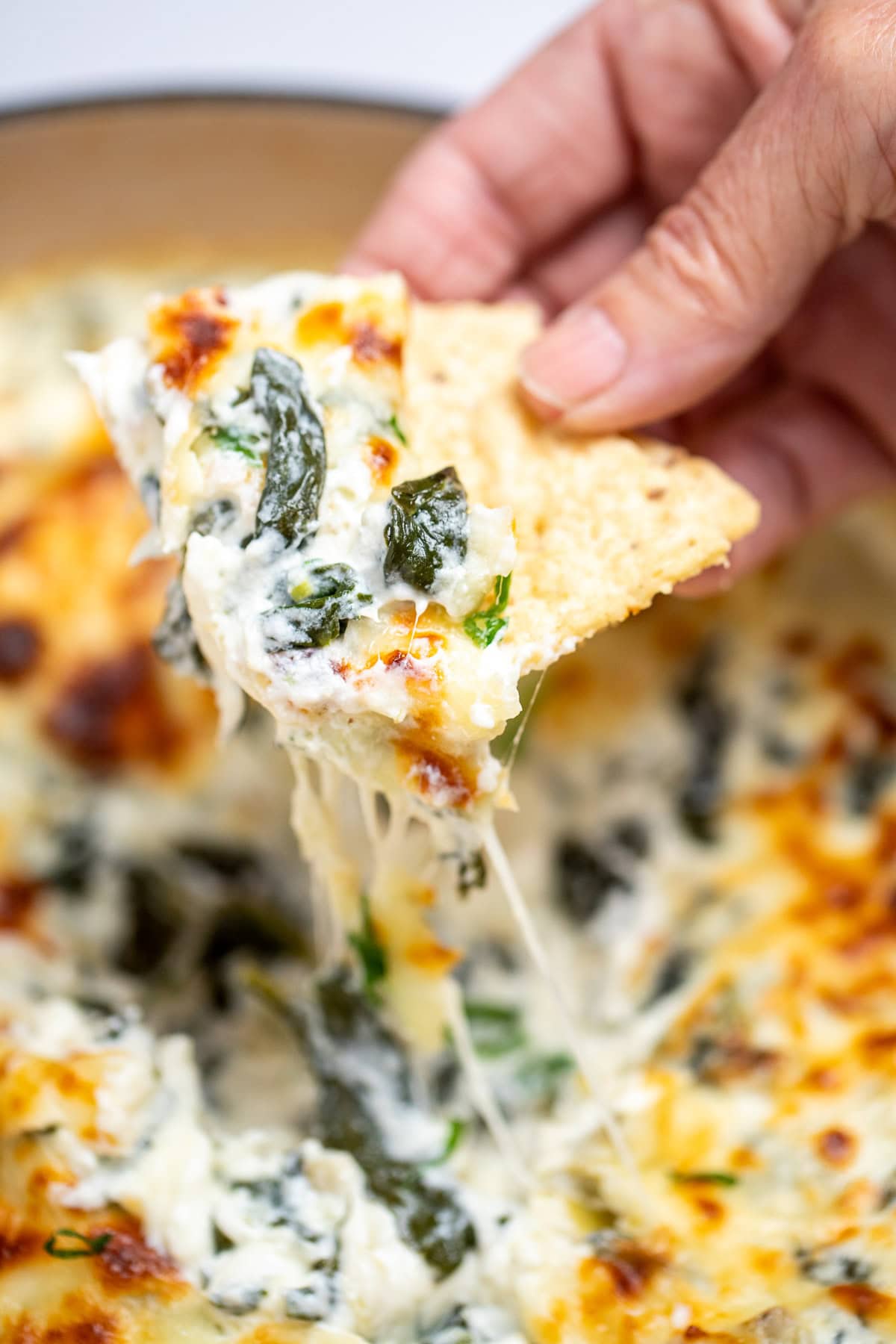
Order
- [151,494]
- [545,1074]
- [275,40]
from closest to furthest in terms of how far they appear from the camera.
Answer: [151,494] → [545,1074] → [275,40]

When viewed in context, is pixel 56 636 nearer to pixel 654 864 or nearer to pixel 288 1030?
pixel 288 1030

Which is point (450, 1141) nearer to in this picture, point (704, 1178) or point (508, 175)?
point (704, 1178)

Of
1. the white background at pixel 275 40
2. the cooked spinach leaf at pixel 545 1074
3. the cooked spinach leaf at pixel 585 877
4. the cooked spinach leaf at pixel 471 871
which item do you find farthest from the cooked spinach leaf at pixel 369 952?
the white background at pixel 275 40

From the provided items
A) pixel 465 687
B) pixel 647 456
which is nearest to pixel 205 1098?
pixel 465 687

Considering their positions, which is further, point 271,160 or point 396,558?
point 271,160

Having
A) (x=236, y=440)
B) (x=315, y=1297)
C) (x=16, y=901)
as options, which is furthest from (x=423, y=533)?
(x=16, y=901)

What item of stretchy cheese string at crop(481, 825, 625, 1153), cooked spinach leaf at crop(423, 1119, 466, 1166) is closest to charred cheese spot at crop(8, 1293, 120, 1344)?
cooked spinach leaf at crop(423, 1119, 466, 1166)
